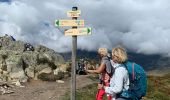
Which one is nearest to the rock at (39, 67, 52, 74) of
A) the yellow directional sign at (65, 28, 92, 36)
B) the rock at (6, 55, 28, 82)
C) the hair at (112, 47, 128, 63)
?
the rock at (6, 55, 28, 82)

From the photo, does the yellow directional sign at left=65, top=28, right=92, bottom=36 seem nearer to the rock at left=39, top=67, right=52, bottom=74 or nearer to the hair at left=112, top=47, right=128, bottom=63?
the hair at left=112, top=47, right=128, bottom=63

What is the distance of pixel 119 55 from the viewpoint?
10586mm

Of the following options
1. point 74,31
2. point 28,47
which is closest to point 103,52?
point 74,31

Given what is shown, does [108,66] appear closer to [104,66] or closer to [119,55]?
[104,66]

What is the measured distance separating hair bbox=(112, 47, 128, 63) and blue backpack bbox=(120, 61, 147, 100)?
167 millimetres

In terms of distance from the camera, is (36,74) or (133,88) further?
(36,74)

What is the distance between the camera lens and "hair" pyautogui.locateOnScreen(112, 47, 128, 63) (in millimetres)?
A: 10555

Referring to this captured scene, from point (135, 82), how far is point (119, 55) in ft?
2.40

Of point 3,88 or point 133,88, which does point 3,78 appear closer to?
point 3,88

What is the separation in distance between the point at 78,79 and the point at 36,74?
3043 millimetres

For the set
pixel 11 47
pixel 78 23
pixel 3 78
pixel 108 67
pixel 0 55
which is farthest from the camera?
pixel 11 47

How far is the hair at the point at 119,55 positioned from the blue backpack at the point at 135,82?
17 cm

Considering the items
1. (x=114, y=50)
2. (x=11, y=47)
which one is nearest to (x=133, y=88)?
(x=114, y=50)

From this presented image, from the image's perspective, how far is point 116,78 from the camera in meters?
10.6
